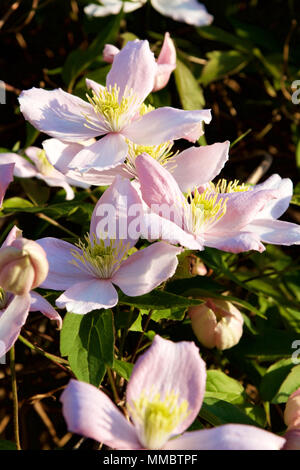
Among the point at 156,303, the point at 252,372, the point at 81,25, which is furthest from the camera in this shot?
the point at 81,25

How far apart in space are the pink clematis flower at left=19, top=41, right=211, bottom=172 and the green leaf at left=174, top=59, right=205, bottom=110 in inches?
14.5

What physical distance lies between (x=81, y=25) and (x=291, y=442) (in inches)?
50.6

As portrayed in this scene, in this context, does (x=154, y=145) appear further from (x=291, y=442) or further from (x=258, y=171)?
(x=258, y=171)

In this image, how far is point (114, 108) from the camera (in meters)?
0.79

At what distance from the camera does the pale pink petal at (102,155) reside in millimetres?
730

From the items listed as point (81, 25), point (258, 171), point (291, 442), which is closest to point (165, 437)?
point (291, 442)

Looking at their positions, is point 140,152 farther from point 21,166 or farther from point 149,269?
point 21,166

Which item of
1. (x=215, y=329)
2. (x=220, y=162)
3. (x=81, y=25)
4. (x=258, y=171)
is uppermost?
(x=220, y=162)

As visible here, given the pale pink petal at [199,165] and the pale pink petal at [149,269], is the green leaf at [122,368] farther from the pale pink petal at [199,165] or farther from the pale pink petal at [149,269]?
the pale pink petal at [199,165]

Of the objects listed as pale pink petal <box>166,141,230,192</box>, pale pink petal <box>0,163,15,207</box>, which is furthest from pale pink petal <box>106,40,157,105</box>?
pale pink petal <box>0,163,15,207</box>

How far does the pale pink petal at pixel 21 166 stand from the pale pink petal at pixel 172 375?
59 cm

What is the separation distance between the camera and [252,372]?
970 millimetres

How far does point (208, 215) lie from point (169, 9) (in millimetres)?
822

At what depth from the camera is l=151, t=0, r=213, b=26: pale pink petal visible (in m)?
1.34
